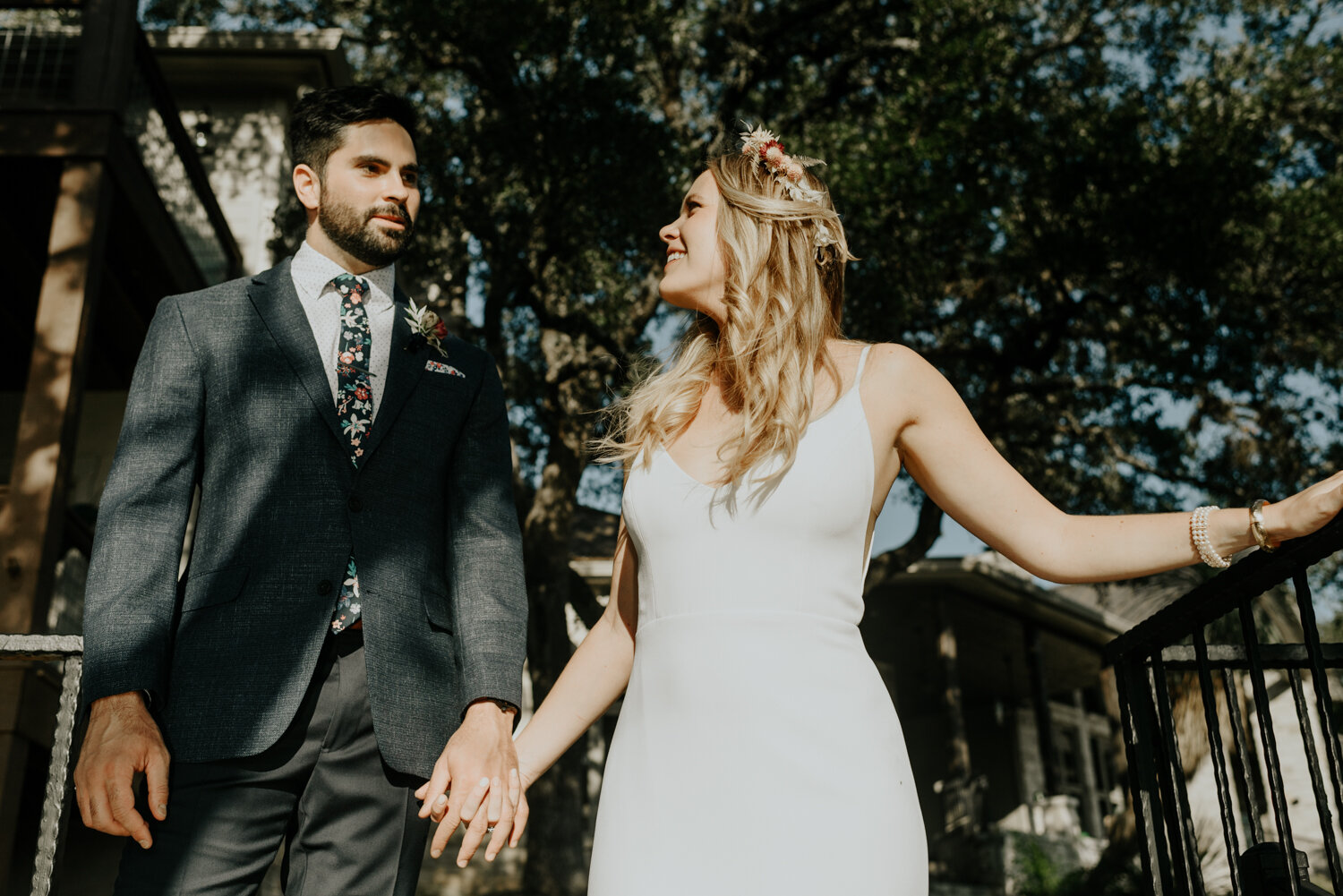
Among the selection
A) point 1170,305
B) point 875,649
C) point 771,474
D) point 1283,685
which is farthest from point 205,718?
point 1283,685

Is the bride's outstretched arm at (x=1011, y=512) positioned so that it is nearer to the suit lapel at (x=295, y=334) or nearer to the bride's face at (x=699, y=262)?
the bride's face at (x=699, y=262)

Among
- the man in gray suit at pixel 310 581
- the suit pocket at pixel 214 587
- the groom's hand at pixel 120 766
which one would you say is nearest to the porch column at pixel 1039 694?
the man in gray suit at pixel 310 581

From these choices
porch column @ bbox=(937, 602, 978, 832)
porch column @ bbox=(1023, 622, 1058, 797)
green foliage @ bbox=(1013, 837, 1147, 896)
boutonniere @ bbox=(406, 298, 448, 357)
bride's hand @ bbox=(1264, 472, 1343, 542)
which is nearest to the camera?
bride's hand @ bbox=(1264, 472, 1343, 542)

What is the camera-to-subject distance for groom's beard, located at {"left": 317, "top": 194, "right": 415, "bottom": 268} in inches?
97.4

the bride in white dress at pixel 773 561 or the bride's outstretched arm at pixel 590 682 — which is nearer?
the bride in white dress at pixel 773 561

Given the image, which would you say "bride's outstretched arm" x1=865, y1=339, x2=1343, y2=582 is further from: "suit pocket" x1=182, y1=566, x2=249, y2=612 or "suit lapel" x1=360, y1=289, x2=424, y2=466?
"suit pocket" x1=182, y1=566, x2=249, y2=612

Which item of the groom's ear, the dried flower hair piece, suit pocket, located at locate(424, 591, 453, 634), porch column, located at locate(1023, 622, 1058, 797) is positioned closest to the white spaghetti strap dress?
suit pocket, located at locate(424, 591, 453, 634)

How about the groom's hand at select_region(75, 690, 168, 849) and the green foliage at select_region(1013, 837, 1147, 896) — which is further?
the green foliage at select_region(1013, 837, 1147, 896)

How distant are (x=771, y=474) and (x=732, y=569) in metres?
0.19

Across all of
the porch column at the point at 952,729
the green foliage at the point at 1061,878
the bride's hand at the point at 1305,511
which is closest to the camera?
the bride's hand at the point at 1305,511

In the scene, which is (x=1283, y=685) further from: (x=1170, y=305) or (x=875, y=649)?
(x=1170, y=305)

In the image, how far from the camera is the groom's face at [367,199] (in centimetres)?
248

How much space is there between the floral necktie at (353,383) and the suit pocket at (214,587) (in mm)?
184

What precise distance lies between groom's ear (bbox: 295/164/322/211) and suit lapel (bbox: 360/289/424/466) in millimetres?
277
